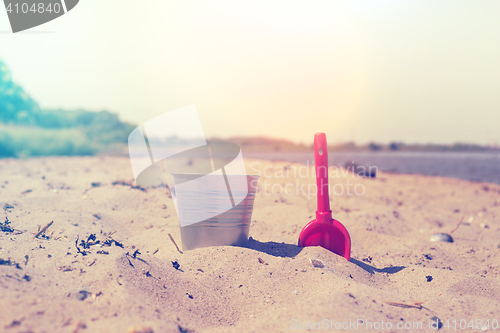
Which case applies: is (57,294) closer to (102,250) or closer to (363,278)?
(102,250)

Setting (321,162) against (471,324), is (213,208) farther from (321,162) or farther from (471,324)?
(471,324)

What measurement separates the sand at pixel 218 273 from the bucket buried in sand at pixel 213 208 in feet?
0.48

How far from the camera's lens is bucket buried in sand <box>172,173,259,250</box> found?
2455mm

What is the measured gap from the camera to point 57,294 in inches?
66.7

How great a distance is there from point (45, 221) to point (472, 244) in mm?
4580

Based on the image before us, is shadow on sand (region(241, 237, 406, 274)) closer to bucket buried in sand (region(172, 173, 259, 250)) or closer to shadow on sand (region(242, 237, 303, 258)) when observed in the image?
shadow on sand (region(242, 237, 303, 258))

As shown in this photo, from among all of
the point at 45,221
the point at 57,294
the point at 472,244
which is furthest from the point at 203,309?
the point at 472,244

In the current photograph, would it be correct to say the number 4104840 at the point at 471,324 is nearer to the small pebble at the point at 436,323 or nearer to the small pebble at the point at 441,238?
the small pebble at the point at 436,323

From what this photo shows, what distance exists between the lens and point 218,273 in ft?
7.53

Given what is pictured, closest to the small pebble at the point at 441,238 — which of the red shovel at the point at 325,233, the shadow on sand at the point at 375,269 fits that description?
the shadow on sand at the point at 375,269

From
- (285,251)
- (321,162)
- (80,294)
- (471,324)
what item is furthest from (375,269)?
(80,294)

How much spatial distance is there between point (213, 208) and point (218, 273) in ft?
1.60

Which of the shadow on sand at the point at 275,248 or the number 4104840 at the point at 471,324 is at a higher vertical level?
the shadow on sand at the point at 275,248

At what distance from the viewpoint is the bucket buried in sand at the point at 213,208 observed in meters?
2.46
